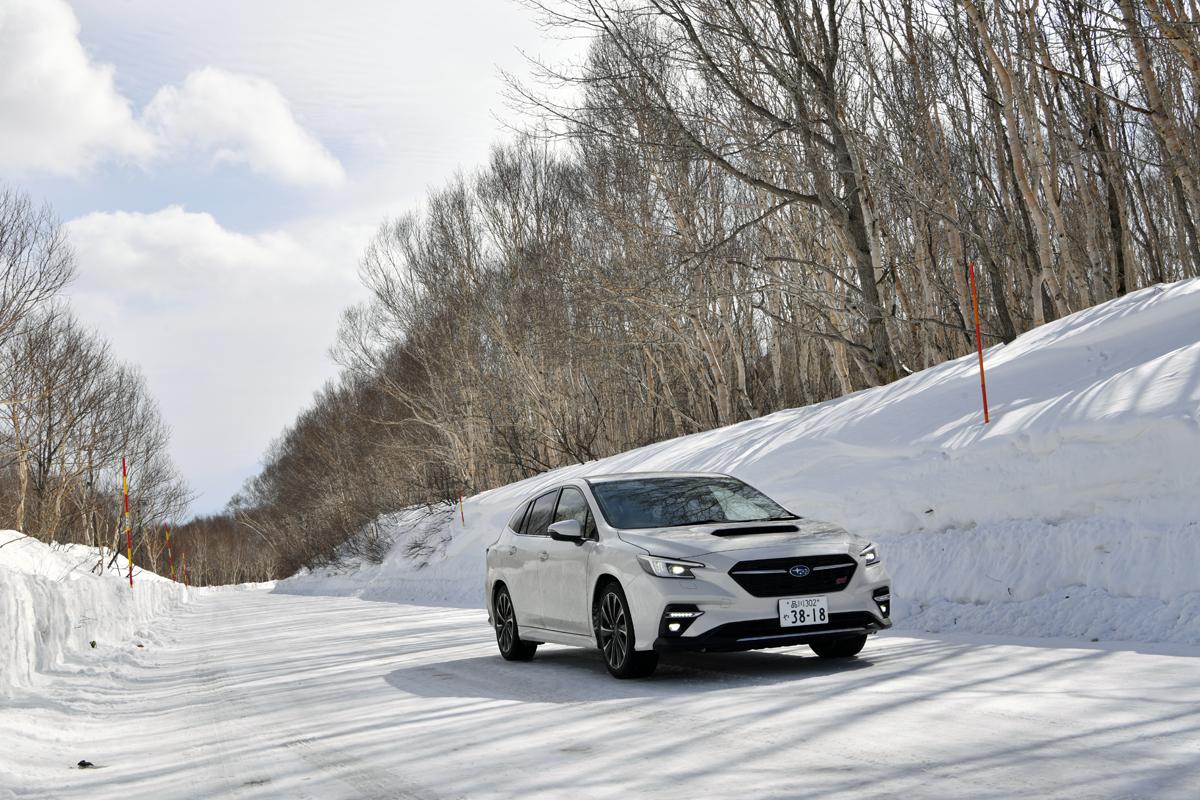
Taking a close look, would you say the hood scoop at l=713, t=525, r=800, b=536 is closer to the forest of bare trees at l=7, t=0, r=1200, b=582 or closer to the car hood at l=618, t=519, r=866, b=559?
the car hood at l=618, t=519, r=866, b=559

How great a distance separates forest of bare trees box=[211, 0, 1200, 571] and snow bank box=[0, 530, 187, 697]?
36.5 ft

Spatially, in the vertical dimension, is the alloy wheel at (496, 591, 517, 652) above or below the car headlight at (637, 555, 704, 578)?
below

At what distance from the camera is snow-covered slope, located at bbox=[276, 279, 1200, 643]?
9438mm

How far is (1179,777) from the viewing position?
4379mm

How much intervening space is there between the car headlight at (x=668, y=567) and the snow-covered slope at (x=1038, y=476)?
3368 millimetres

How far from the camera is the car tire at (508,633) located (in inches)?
416

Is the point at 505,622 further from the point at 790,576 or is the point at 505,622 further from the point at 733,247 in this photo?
the point at 733,247

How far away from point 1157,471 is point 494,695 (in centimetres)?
628

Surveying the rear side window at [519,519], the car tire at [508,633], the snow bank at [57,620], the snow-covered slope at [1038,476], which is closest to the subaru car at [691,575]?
the car tire at [508,633]

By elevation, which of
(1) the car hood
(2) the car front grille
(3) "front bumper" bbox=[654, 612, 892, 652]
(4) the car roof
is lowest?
(3) "front bumper" bbox=[654, 612, 892, 652]

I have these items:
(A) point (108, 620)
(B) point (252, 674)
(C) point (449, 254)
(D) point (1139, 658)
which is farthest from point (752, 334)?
(D) point (1139, 658)

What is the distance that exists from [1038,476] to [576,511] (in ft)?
16.3

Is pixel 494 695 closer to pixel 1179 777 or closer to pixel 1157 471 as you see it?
pixel 1179 777

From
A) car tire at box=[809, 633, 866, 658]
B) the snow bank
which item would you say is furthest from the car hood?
the snow bank
